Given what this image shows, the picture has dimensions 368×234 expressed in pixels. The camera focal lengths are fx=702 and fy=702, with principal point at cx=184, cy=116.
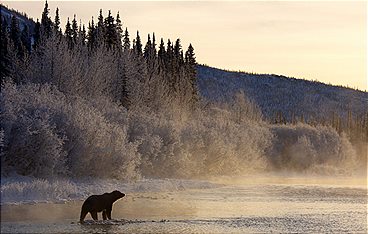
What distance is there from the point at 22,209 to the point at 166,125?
31572 mm

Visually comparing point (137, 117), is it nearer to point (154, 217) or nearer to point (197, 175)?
point (197, 175)

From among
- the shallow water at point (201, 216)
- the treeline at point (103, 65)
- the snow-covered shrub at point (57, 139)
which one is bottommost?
the shallow water at point (201, 216)

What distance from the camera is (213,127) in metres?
73.1

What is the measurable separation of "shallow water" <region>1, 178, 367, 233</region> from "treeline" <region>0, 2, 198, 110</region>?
24469 mm

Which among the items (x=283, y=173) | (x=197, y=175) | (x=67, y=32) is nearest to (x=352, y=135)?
(x=283, y=173)

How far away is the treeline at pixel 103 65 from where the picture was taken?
59.8 meters

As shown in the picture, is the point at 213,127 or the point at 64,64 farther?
the point at 213,127

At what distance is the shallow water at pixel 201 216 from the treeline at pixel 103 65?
2447 cm

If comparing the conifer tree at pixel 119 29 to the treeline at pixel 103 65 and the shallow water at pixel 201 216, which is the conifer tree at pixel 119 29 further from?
the shallow water at pixel 201 216

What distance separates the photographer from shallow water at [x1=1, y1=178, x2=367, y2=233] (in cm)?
2297

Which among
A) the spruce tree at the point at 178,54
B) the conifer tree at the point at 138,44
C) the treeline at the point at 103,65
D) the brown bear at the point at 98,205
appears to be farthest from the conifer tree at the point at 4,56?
the brown bear at the point at 98,205

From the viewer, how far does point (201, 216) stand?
27.2m

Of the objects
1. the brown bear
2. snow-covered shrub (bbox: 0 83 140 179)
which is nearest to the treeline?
snow-covered shrub (bbox: 0 83 140 179)

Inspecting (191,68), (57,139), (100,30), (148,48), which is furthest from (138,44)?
(57,139)
